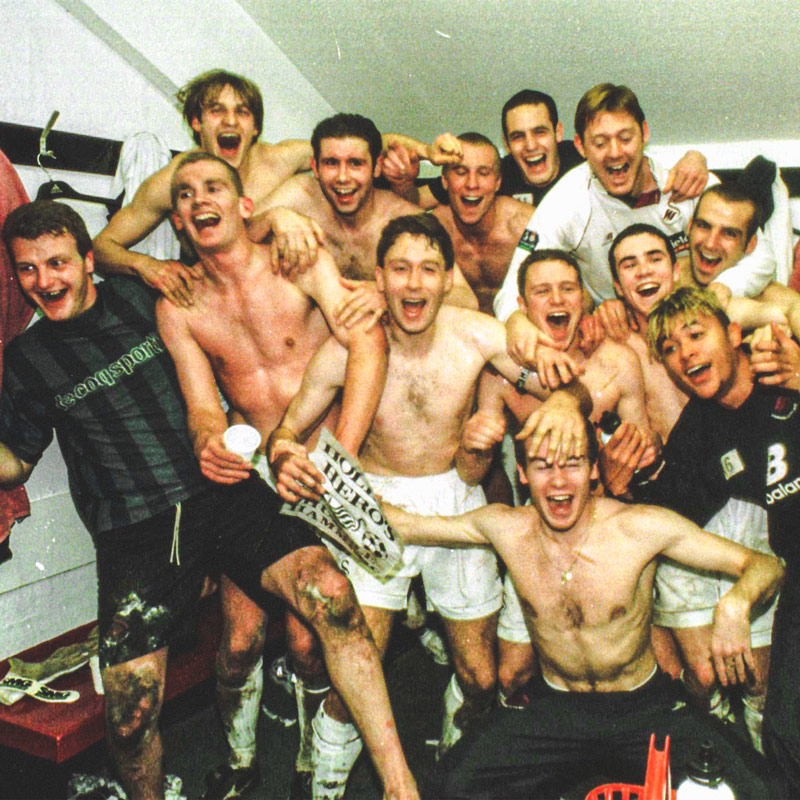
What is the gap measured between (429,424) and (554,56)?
222 centimetres

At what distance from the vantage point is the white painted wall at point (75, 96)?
3.42m

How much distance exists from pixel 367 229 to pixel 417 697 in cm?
237

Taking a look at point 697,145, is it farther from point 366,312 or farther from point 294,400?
point 294,400

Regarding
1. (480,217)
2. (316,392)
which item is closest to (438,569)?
(316,392)

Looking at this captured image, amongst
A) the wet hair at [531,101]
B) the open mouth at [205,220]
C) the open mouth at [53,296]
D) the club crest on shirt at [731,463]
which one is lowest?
the club crest on shirt at [731,463]

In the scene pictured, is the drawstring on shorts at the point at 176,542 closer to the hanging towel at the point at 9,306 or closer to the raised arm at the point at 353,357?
the raised arm at the point at 353,357

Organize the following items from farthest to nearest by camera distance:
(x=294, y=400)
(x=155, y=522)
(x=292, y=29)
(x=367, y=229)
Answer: (x=292, y=29), (x=367, y=229), (x=294, y=400), (x=155, y=522)

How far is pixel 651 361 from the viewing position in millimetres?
3330

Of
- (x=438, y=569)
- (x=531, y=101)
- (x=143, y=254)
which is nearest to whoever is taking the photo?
(x=438, y=569)

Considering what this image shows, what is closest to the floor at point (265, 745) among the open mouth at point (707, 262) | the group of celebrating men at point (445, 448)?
the group of celebrating men at point (445, 448)

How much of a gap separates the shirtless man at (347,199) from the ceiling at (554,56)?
3.25ft

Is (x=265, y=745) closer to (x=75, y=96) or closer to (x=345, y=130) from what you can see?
(x=345, y=130)

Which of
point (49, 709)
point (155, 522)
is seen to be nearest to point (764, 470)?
point (155, 522)

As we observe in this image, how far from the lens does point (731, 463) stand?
→ 117 inches
